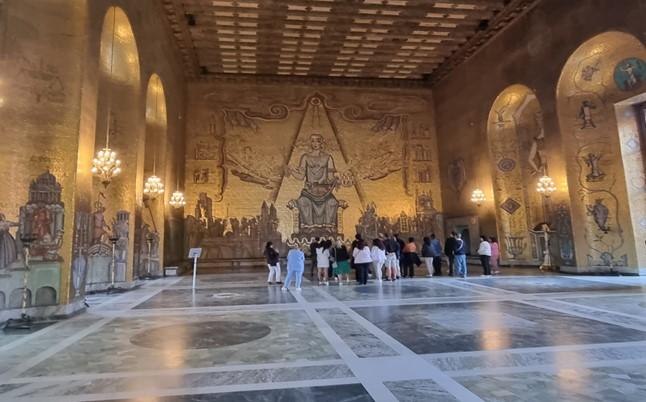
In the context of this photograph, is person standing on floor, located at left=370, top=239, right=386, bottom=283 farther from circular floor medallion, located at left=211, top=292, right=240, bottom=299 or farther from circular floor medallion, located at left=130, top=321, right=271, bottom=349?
circular floor medallion, located at left=130, top=321, right=271, bottom=349

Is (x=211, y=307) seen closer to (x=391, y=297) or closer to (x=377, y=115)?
(x=391, y=297)

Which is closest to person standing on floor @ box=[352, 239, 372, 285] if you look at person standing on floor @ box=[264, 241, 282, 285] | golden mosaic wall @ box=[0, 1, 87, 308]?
person standing on floor @ box=[264, 241, 282, 285]

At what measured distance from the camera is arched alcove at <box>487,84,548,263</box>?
13969mm

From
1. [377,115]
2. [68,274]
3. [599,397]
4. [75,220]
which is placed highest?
[377,115]

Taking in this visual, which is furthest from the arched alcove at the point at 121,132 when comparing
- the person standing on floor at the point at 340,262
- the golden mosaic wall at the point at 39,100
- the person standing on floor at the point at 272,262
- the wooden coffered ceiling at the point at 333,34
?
the person standing on floor at the point at 340,262

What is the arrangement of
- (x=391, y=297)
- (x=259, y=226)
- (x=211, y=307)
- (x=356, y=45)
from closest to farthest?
(x=211, y=307) → (x=391, y=297) → (x=356, y=45) → (x=259, y=226)

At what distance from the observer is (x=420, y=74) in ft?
62.1

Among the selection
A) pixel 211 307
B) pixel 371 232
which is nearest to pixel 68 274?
pixel 211 307

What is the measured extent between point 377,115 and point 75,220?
15.2 metres

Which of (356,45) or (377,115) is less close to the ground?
(356,45)

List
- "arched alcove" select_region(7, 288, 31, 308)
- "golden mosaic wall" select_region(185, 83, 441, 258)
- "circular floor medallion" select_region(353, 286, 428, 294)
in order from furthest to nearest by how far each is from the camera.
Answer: "golden mosaic wall" select_region(185, 83, 441, 258) < "circular floor medallion" select_region(353, 286, 428, 294) < "arched alcove" select_region(7, 288, 31, 308)

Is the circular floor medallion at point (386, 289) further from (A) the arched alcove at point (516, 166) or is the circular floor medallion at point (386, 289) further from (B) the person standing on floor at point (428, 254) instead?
(A) the arched alcove at point (516, 166)

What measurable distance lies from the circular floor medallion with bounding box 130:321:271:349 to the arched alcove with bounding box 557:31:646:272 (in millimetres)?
10834

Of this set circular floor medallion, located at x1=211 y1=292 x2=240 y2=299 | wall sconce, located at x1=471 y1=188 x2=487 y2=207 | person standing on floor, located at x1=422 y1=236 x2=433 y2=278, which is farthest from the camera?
wall sconce, located at x1=471 y1=188 x2=487 y2=207
